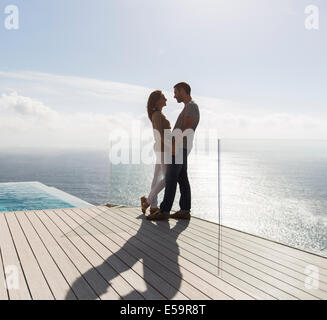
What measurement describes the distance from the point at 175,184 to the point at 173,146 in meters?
0.43

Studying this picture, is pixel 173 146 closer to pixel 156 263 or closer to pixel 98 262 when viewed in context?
pixel 156 263

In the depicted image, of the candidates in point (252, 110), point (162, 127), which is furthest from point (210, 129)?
point (252, 110)

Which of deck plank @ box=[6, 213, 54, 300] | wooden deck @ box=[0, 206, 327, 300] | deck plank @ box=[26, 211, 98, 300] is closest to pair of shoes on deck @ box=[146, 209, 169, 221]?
wooden deck @ box=[0, 206, 327, 300]

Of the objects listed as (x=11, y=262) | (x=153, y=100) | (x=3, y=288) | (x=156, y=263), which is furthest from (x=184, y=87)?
(x=3, y=288)

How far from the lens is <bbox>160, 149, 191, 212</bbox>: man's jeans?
3.34 meters

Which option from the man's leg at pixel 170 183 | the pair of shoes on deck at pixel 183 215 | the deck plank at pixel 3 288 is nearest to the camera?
the deck plank at pixel 3 288

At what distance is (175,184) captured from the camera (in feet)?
11.0

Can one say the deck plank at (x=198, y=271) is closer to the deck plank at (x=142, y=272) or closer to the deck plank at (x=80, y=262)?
the deck plank at (x=142, y=272)

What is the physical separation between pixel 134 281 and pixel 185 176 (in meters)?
1.80

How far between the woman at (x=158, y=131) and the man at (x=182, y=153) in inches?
6.9

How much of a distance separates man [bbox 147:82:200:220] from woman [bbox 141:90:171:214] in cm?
17

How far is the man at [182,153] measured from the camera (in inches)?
126

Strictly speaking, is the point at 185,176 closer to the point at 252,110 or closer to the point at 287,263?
the point at 287,263

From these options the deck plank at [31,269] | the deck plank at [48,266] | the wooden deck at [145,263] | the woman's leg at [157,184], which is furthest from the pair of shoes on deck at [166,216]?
the deck plank at [31,269]
